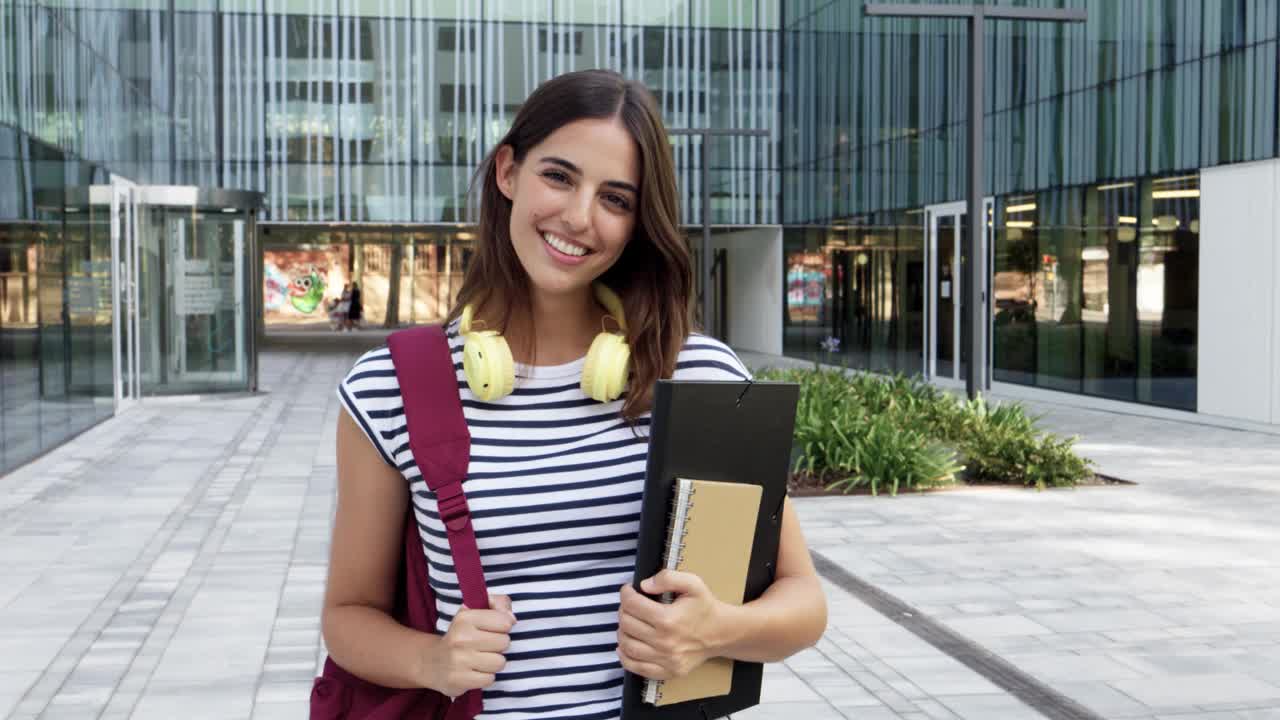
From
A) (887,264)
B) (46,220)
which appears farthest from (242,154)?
(46,220)

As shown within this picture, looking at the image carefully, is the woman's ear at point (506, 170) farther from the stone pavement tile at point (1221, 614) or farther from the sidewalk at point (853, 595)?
the stone pavement tile at point (1221, 614)

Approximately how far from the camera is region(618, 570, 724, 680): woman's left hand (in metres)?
1.65

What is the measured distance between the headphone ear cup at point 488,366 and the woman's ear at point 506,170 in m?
0.25

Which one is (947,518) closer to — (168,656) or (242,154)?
(168,656)

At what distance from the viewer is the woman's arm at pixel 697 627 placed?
1.65 metres

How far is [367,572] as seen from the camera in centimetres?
186

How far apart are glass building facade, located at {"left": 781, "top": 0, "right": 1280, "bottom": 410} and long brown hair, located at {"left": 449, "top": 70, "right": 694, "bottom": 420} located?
1592 centimetres

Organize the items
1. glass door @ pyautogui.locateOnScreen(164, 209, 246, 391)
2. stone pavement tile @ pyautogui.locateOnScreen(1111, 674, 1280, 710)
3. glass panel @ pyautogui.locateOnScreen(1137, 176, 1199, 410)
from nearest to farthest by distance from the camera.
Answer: stone pavement tile @ pyautogui.locateOnScreen(1111, 674, 1280, 710)
glass panel @ pyautogui.locateOnScreen(1137, 176, 1199, 410)
glass door @ pyautogui.locateOnScreen(164, 209, 246, 391)

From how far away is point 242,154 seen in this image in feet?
109

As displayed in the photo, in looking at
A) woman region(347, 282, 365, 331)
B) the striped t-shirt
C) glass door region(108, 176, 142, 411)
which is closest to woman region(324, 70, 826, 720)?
the striped t-shirt

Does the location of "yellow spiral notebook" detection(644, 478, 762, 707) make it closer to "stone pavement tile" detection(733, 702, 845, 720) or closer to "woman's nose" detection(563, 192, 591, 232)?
"woman's nose" detection(563, 192, 591, 232)

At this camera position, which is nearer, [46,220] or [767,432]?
[767,432]

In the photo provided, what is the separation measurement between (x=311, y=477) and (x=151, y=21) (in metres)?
12.3

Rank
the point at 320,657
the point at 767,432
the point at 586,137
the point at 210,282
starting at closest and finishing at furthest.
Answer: the point at 767,432 → the point at 586,137 → the point at 320,657 → the point at 210,282
